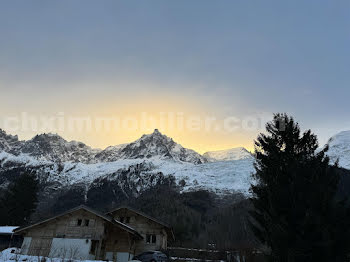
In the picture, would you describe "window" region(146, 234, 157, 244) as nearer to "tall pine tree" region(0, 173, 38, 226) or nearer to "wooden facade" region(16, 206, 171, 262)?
"wooden facade" region(16, 206, 171, 262)

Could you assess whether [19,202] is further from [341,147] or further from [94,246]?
[341,147]

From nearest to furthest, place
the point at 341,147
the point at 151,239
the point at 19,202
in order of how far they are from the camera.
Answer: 1. the point at 151,239
2. the point at 19,202
3. the point at 341,147

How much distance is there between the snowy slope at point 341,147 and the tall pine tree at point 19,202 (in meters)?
131

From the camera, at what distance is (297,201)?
48.9ft

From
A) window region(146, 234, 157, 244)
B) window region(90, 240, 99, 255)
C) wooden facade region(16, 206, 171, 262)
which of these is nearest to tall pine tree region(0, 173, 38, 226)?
wooden facade region(16, 206, 171, 262)

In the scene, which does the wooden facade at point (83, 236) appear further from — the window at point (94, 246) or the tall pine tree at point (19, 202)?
the tall pine tree at point (19, 202)

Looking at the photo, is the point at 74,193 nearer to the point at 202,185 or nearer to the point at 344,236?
the point at 202,185

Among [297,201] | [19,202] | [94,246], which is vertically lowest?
[94,246]

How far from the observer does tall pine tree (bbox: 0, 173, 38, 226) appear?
58.3 m

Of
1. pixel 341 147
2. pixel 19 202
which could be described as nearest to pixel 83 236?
pixel 19 202

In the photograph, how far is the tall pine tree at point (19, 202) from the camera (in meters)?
58.3

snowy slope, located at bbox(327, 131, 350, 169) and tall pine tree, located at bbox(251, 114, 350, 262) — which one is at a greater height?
snowy slope, located at bbox(327, 131, 350, 169)

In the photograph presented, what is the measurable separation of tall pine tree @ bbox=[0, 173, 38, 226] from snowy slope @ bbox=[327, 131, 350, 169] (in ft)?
430

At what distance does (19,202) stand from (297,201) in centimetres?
6027
